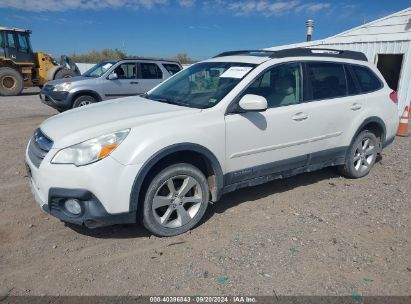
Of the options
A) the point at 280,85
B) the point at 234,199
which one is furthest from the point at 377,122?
the point at 234,199

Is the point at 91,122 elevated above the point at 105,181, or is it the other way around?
the point at 91,122

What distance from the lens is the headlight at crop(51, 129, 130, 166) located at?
284 centimetres

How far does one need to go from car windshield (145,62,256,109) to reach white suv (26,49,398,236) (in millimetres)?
18

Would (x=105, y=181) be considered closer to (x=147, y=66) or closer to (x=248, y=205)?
(x=248, y=205)

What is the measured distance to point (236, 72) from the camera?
12.4ft

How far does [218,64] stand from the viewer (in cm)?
423

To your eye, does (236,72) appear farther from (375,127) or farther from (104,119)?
(375,127)

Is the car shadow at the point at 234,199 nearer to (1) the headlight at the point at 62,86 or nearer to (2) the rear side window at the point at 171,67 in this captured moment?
(1) the headlight at the point at 62,86

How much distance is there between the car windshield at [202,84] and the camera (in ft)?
11.9

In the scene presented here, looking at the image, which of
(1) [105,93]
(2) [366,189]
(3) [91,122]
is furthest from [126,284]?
(1) [105,93]

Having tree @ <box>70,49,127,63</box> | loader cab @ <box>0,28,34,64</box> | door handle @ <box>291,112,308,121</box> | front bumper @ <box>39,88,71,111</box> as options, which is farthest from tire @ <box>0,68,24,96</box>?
tree @ <box>70,49,127,63</box>

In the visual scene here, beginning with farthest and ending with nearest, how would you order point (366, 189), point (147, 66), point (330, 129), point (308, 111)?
point (147, 66), point (366, 189), point (330, 129), point (308, 111)

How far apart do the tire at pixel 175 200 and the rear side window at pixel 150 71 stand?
23.8ft

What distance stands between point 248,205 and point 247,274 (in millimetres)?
1346
